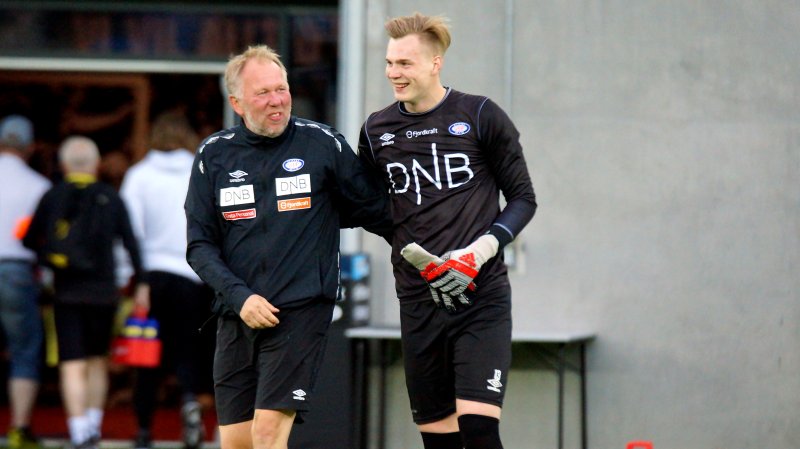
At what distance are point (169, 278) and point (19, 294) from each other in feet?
3.51

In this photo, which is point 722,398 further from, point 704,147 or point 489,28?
point 489,28

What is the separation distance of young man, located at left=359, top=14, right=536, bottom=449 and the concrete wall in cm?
299

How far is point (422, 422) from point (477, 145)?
125 cm

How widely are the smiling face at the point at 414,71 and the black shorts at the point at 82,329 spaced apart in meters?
3.53

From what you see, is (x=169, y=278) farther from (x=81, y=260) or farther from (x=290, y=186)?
(x=290, y=186)

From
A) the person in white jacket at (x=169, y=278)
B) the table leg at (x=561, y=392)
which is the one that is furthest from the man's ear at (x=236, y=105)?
the table leg at (x=561, y=392)

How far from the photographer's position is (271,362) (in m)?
5.32

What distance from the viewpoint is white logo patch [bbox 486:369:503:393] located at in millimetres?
5430

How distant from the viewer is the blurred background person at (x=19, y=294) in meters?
8.69

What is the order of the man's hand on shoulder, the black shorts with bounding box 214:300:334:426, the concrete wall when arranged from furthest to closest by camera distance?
the concrete wall → the black shorts with bounding box 214:300:334:426 → the man's hand on shoulder

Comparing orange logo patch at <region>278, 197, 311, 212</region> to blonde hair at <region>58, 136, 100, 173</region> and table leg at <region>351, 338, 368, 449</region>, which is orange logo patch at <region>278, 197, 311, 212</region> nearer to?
table leg at <region>351, 338, 368, 449</region>

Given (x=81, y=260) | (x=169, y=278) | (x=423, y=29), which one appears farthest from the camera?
(x=169, y=278)

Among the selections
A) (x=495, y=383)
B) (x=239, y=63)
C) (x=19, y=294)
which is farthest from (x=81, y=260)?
(x=495, y=383)

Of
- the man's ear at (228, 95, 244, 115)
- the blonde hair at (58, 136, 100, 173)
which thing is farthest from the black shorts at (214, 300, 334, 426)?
the blonde hair at (58, 136, 100, 173)
